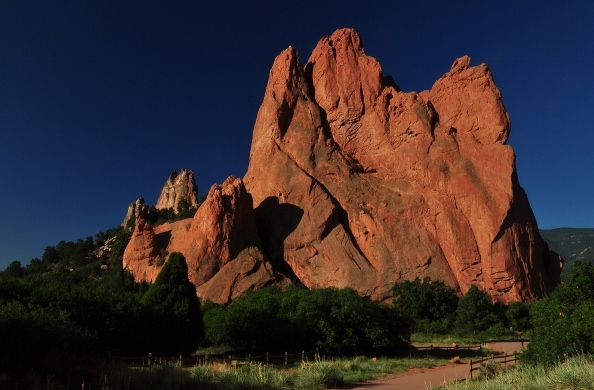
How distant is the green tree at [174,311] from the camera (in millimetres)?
23281

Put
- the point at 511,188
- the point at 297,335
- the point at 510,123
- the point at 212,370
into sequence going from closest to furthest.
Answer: the point at 212,370 < the point at 297,335 < the point at 511,188 < the point at 510,123

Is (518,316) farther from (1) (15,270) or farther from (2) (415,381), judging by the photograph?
(1) (15,270)

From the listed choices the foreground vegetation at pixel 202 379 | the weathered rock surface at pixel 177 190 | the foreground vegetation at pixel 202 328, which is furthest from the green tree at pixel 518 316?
the weathered rock surface at pixel 177 190

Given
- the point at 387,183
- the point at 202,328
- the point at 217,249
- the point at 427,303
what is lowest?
the point at 427,303

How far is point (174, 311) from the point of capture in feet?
79.0

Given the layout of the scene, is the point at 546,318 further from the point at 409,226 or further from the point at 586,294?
the point at 409,226

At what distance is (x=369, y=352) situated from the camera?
2544 cm

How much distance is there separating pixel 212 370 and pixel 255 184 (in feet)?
140

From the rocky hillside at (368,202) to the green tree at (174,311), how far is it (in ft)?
59.4

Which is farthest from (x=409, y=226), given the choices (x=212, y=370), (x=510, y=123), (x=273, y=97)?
(x=212, y=370)

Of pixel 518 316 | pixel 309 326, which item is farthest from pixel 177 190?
pixel 309 326

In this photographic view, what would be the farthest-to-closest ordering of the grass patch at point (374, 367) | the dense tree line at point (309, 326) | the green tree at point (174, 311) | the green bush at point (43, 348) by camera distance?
the dense tree line at point (309, 326), the green tree at point (174, 311), the grass patch at point (374, 367), the green bush at point (43, 348)

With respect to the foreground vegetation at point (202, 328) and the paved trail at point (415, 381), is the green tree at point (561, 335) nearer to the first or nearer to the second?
the foreground vegetation at point (202, 328)

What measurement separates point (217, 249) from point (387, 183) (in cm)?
2378
